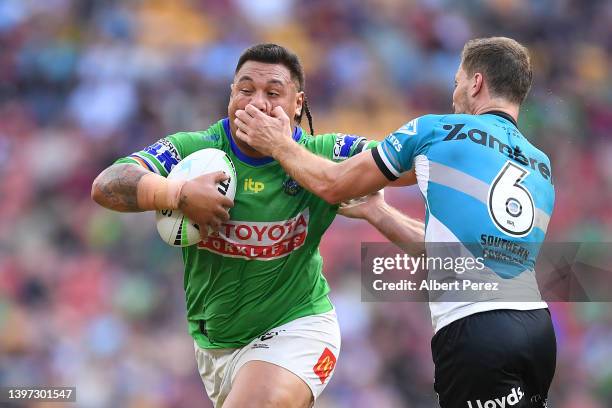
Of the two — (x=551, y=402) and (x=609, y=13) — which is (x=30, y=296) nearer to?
(x=551, y=402)

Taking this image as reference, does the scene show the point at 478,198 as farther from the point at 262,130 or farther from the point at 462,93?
the point at 262,130

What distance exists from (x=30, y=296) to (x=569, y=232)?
614 cm

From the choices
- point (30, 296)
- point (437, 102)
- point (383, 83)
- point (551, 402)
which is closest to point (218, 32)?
point (383, 83)

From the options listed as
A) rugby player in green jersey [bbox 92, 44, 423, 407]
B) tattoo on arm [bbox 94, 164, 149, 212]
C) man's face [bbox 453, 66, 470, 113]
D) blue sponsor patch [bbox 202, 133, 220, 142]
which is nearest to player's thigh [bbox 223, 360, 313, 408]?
rugby player in green jersey [bbox 92, 44, 423, 407]

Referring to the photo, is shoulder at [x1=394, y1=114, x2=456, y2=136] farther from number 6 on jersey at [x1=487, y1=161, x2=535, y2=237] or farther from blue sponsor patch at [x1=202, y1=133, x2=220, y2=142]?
blue sponsor patch at [x1=202, y1=133, x2=220, y2=142]

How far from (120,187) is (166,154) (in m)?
0.41

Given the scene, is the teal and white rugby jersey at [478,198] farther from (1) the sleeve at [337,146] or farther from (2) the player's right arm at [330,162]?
(1) the sleeve at [337,146]

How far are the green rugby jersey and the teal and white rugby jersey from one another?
79 centimetres

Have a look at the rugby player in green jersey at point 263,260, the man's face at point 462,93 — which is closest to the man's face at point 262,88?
the rugby player in green jersey at point 263,260

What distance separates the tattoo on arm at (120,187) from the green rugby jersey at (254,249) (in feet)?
0.78

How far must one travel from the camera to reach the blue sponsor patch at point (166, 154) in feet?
16.5

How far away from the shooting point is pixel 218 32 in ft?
37.7

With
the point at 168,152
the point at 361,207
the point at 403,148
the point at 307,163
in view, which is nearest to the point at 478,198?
the point at 403,148

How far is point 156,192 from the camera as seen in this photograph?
466 cm
